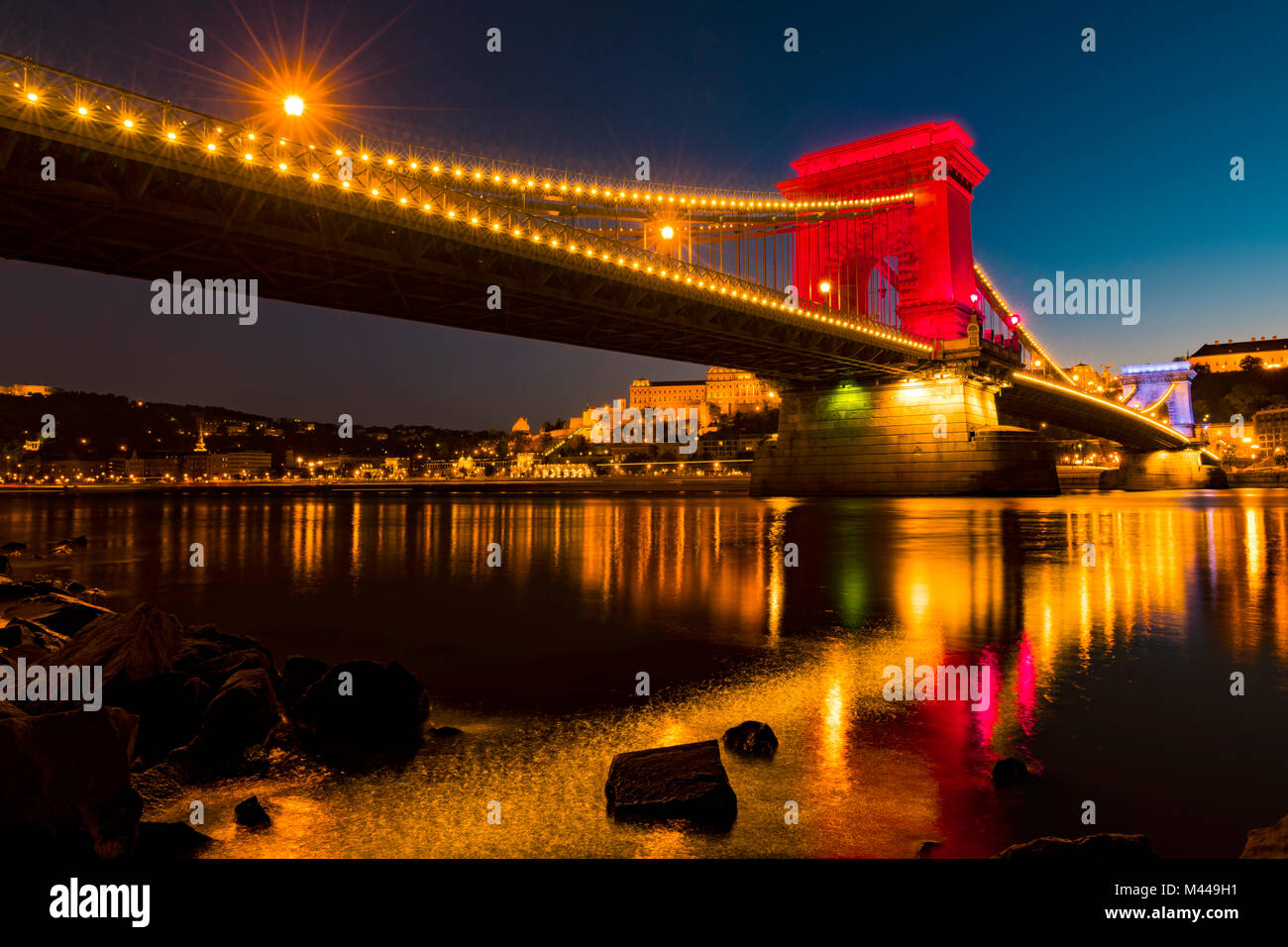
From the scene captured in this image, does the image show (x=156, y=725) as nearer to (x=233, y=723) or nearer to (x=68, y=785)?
(x=233, y=723)

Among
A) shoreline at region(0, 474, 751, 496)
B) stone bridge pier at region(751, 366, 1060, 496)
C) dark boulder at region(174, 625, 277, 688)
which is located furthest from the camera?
shoreline at region(0, 474, 751, 496)

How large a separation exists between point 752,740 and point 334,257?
2610cm

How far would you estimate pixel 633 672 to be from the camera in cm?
634

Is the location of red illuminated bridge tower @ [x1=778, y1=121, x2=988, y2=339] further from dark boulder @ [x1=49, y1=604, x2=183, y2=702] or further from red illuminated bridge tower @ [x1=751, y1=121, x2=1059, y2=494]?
dark boulder @ [x1=49, y1=604, x2=183, y2=702]

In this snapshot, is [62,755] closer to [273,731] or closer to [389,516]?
[273,731]

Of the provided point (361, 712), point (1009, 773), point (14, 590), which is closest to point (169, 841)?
point (361, 712)

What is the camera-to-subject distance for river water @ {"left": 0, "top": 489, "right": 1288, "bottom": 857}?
335 cm

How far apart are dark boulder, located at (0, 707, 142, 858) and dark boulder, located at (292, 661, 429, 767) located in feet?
Result: 4.17

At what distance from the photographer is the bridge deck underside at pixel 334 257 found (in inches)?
784

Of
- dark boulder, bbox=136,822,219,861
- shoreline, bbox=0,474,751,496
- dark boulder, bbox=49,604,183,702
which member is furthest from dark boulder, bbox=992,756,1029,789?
shoreline, bbox=0,474,751,496

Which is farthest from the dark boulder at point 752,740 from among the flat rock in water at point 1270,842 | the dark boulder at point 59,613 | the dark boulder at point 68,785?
the dark boulder at point 59,613

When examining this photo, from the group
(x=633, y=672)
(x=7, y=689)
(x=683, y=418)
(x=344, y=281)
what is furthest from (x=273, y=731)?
(x=683, y=418)

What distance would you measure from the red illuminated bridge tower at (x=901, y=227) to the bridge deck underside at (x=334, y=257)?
1366cm

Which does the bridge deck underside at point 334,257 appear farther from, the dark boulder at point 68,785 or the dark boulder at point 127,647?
the dark boulder at point 68,785
